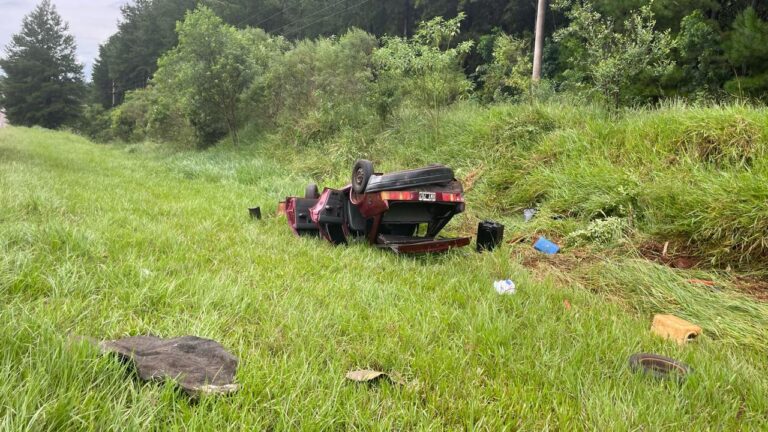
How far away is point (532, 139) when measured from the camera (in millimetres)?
6941

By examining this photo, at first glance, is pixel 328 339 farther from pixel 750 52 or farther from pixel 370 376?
pixel 750 52

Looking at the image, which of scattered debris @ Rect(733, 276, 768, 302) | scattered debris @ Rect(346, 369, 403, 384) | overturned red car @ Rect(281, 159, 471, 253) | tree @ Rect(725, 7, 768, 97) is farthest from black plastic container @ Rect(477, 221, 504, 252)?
tree @ Rect(725, 7, 768, 97)

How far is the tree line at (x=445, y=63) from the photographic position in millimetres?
8523

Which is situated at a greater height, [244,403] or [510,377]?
[244,403]

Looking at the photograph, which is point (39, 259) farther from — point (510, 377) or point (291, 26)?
point (291, 26)

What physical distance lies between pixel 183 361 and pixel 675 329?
2776 millimetres

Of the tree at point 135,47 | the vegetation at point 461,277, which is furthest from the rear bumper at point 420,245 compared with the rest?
the tree at point 135,47

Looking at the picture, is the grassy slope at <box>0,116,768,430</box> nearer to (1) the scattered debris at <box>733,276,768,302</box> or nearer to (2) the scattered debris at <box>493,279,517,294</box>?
(2) the scattered debris at <box>493,279,517,294</box>

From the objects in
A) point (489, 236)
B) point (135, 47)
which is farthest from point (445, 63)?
point (135, 47)

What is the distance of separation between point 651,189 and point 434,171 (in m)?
2.56

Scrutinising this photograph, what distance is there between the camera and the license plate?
144 inches

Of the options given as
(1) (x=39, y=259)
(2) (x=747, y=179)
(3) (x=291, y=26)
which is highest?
(3) (x=291, y=26)

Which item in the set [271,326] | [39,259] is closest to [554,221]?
[271,326]

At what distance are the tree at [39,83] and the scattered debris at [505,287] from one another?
52071 mm
